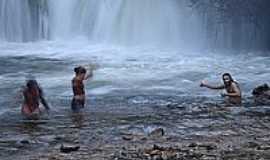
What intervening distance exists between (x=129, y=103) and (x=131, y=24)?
1401 cm

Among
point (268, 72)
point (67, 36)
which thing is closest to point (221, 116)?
point (268, 72)

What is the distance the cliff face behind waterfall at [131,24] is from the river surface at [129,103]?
7.55 feet

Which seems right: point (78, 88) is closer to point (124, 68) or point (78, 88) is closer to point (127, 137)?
point (127, 137)

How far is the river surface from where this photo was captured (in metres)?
8.73

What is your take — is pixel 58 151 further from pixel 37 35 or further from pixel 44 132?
pixel 37 35

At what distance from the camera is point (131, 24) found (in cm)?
2569

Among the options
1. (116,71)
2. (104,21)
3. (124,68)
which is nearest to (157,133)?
(116,71)

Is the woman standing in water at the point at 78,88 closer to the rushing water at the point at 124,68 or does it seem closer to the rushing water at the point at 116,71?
the rushing water at the point at 116,71

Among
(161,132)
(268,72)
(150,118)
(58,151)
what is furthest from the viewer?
(268,72)

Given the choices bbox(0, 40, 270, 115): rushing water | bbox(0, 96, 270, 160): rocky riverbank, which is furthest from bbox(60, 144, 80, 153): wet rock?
bbox(0, 40, 270, 115): rushing water

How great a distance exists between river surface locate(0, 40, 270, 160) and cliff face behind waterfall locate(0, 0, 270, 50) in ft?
7.55

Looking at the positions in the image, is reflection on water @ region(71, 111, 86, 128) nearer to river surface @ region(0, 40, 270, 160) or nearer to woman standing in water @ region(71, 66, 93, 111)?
river surface @ region(0, 40, 270, 160)

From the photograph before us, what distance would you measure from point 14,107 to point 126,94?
2575mm

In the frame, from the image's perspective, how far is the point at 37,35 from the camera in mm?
25922
